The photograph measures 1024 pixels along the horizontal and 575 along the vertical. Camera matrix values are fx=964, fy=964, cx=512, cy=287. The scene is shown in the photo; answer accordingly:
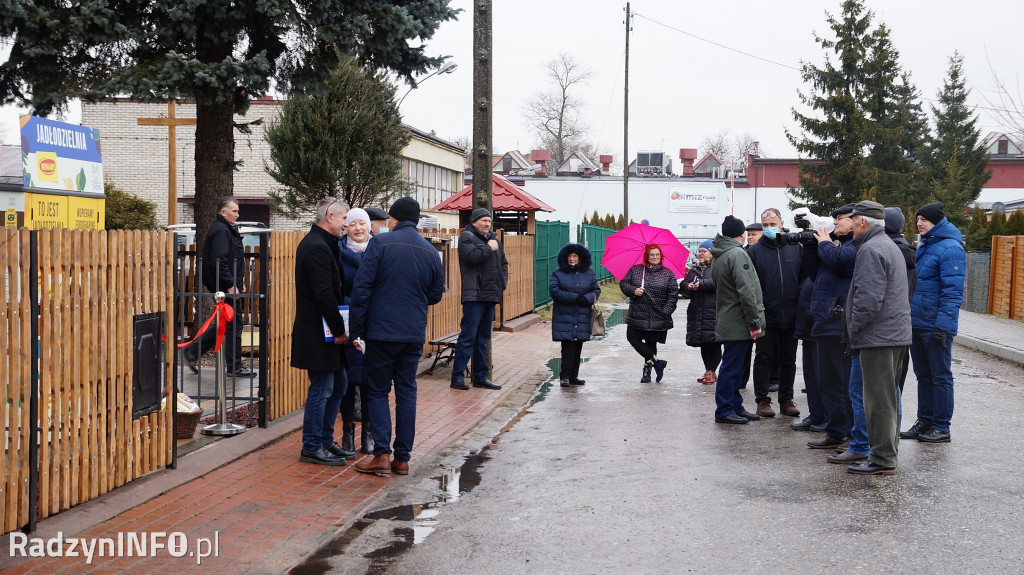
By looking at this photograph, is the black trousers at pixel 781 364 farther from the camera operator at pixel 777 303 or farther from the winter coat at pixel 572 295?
the winter coat at pixel 572 295

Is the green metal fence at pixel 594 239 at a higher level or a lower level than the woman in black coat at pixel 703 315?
higher

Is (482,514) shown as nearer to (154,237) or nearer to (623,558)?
(623,558)

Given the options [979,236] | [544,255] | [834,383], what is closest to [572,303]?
[834,383]

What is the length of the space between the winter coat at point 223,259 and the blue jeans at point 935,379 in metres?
5.80

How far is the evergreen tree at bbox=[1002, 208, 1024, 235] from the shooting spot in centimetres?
2619

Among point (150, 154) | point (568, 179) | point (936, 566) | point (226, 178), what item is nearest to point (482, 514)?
point (936, 566)

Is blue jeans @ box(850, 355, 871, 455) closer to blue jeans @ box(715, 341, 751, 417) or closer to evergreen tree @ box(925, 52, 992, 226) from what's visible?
blue jeans @ box(715, 341, 751, 417)

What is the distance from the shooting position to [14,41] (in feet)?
35.4

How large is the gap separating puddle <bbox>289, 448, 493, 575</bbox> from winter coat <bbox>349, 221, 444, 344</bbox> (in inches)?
42.2

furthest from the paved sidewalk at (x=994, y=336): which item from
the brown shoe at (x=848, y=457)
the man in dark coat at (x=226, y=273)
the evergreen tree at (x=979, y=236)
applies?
the man in dark coat at (x=226, y=273)

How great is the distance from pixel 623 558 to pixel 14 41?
30.8 ft

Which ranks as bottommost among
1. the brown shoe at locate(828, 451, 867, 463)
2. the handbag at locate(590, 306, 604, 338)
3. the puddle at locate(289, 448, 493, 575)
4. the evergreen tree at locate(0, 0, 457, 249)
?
the puddle at locate(289, 448, 493, 575)

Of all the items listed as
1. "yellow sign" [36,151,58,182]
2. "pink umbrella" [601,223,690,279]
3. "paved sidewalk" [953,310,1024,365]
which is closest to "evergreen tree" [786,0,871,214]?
"paved sidewalk" [953,310,1024,365]

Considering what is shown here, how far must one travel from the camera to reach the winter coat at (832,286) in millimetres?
7785
